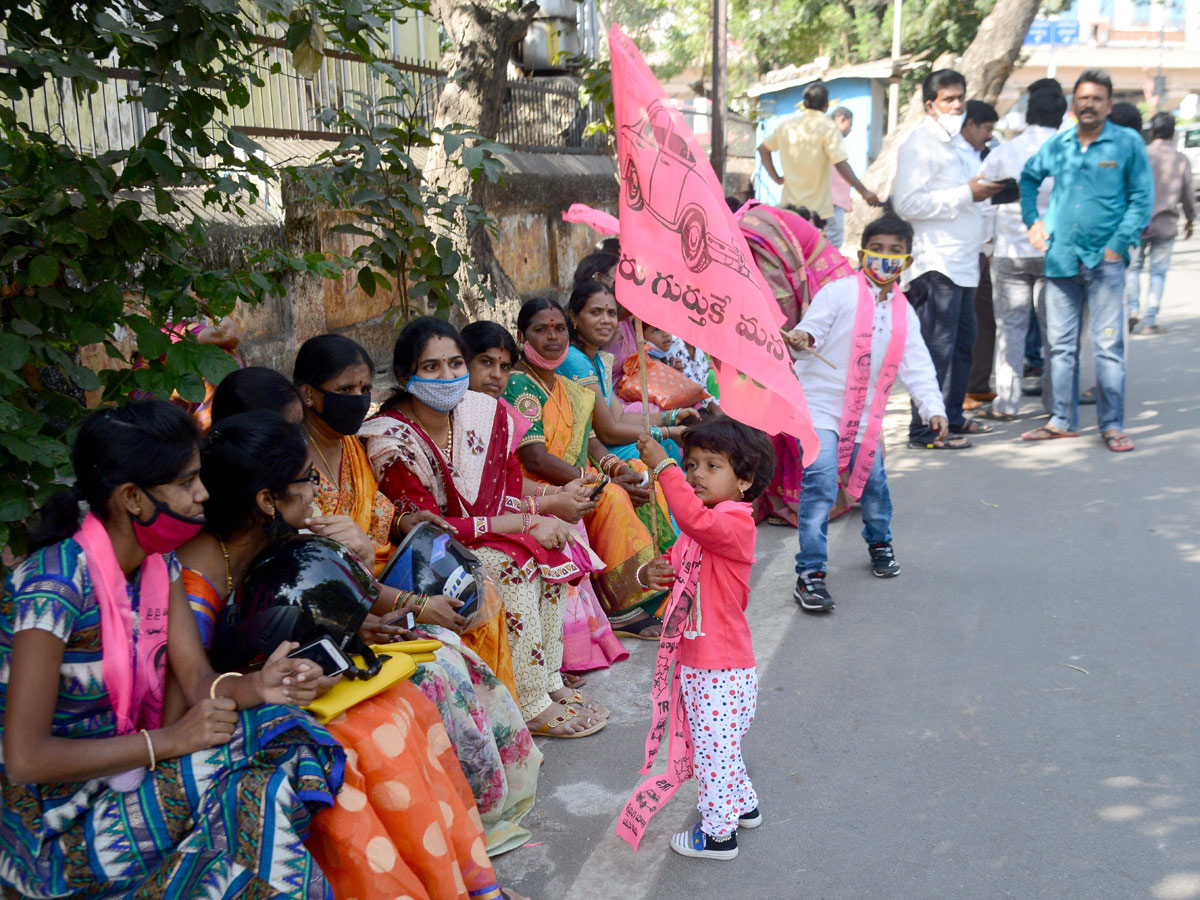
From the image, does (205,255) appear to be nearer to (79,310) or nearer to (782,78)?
(79,310)

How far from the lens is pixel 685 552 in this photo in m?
3.24

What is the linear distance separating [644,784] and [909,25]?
24.8 m

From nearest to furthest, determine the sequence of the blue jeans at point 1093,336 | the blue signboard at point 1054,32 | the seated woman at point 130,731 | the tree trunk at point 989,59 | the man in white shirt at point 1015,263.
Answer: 1. the seated woman at point 130,731
2. the blue jeans at point 1093,336
3. the man in white shirt at point 1015,263
4. the tree trunk at point 989,59
5. the blue signboard at point 1054,32

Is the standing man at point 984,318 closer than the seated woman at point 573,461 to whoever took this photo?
No

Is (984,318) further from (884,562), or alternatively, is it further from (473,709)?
(473,709)

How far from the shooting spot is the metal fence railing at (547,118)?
8.46 metres

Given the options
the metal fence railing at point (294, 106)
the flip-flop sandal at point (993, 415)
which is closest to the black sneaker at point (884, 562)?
the metal fence railing at point (294, 106)

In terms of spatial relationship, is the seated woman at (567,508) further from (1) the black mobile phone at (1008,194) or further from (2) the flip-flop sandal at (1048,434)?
(1) the black mobile phone at (1008,194)

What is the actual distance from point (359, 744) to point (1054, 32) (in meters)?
41.5

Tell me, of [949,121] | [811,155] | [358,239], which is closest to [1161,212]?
[811,155]

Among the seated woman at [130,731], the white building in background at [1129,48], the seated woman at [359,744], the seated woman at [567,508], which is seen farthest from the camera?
the white building in background at [1129,48]

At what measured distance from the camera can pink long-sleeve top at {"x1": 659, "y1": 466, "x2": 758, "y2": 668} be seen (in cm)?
304

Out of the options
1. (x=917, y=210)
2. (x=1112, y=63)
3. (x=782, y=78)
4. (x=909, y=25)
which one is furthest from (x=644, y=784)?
(x=1112, y=63)

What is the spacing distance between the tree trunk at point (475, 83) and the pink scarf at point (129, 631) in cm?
304
